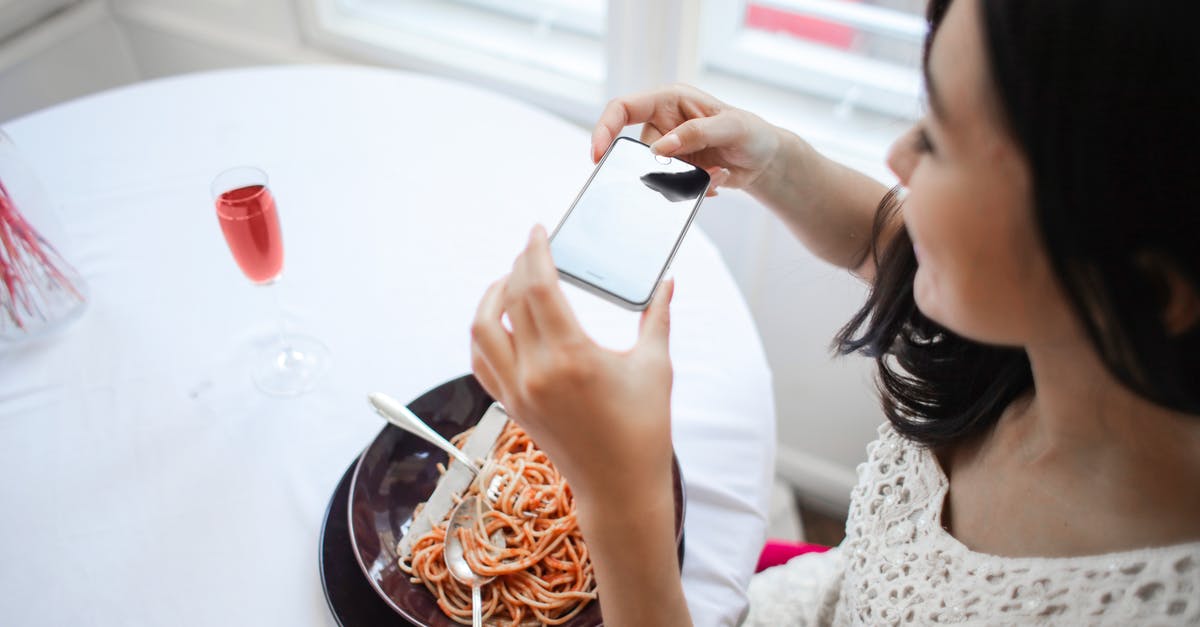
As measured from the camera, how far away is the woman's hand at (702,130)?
2.74ft

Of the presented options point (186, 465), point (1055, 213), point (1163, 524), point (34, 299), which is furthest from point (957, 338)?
point (34, 299)

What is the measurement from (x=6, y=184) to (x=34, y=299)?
134 mm

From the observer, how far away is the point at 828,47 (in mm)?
1579

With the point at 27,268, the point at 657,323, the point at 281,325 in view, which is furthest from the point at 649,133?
the point at 27,268

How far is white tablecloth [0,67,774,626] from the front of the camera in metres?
0.74

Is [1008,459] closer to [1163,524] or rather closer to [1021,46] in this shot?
[1163,524]

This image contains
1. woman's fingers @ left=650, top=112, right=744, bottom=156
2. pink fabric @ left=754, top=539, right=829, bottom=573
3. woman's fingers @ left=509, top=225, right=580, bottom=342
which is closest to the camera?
woman's fingers @ left=509, top=225, right=580, bottom=342

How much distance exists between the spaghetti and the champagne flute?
27cm

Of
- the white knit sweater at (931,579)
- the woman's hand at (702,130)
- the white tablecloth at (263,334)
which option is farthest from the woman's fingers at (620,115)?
the white knit sweater at (931,579)

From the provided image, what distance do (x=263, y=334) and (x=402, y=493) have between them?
0.30m

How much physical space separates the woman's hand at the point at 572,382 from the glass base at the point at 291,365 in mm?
356

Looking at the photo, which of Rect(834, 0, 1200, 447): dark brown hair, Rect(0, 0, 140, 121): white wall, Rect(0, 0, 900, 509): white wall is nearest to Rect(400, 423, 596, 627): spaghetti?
Rect(834, 0, 1200, 447): dark brown hair

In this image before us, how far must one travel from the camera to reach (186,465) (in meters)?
0.81

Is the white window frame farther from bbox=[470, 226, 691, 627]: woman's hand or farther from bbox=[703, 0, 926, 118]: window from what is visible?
bbox=[470, 226, 691, 627]: woman's hand
